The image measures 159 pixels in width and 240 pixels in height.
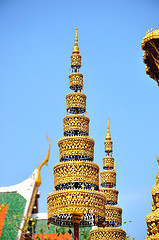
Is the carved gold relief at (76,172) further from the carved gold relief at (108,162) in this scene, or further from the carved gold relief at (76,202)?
the carved gold relief at (108,162)

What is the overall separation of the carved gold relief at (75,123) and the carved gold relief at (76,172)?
5.86 ft

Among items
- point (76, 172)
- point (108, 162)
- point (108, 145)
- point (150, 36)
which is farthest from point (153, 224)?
point (108, 145)

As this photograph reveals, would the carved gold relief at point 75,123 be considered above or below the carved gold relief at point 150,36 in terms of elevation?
below

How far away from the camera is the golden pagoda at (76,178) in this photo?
16281 mm

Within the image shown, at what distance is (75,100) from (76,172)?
3587 mm

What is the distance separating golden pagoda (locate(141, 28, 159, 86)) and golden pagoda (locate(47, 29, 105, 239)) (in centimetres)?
448

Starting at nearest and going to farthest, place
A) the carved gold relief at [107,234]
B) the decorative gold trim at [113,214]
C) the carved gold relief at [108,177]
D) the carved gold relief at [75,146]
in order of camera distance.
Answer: the carved gold relief at [75,146], the carved gold relief at [107,234], the decorative gold trim at [113,214], the carved gold relief at [108,177]

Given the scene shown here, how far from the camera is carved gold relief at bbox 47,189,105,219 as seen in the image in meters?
16.1

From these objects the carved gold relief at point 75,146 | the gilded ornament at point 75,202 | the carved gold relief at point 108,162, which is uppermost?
the carved gold relief at point 108,162

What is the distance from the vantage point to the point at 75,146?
17766 mm

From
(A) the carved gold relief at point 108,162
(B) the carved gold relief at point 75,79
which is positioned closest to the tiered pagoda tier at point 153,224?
(B) the carved gold relief at point 75,79

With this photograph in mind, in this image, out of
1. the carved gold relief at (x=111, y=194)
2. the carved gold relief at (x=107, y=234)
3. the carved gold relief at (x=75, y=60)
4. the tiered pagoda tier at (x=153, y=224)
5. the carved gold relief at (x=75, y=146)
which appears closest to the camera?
the tiered pagoda tier at (x=153, y=224)

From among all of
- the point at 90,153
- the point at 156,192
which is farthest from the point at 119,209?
the point at 156,192

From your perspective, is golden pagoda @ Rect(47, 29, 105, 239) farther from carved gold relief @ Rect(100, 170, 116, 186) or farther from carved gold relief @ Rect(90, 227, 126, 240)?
carved gold relief @ Rect(100, 170, 116, 186)
